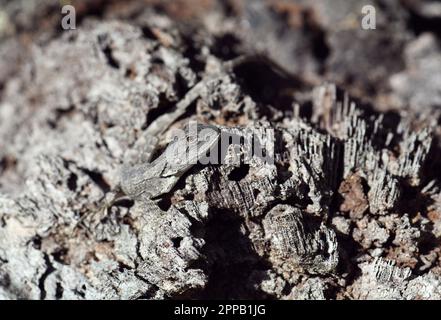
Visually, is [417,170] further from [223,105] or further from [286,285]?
[223,105]

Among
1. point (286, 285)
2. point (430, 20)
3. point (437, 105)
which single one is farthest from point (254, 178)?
point (430, 20)

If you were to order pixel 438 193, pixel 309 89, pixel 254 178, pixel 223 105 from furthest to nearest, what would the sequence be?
pixel 309 89 < pixel 223 105 < pixel 438 193 < pixel 254 178

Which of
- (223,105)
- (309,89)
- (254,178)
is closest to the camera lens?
(254,178)

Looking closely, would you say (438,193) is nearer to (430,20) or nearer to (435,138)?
(435,138)

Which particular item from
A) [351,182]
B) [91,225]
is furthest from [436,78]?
[91,225]

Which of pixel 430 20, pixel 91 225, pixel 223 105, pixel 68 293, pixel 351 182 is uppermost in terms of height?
pixel 430 20

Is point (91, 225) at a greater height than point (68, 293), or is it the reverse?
point (91, 225)

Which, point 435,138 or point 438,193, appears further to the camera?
point 435,138
